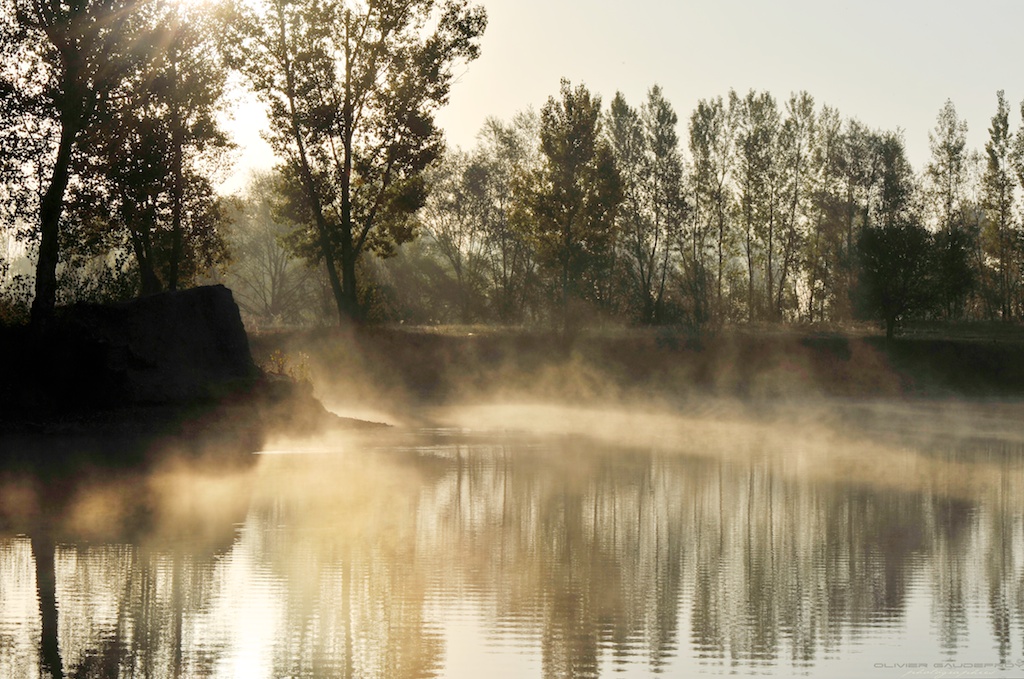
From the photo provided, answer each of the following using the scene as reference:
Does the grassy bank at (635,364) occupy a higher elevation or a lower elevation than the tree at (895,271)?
lower

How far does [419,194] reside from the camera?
4928cm

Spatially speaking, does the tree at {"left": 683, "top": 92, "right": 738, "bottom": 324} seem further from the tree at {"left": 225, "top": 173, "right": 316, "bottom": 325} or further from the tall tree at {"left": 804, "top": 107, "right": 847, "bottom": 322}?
the tree at {"left": 225, "top": 173, "right": 316, "bottom": 325}

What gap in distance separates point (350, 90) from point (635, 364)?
15.3m

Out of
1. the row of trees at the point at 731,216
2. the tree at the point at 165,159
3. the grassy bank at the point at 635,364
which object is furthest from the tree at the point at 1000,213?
the tree at the point at 165,159

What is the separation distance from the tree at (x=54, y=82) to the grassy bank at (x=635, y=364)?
14838 mm

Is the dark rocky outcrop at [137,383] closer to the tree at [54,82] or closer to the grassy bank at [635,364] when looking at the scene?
the tree at [54,82]

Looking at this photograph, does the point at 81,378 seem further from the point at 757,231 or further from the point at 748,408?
the point at 757,231

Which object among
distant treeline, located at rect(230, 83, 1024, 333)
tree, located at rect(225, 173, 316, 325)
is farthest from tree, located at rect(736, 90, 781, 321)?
tree, located at rect(225, 173, 316, 325)

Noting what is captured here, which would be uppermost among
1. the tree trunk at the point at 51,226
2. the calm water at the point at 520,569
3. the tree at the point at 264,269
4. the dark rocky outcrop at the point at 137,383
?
the tree at the point at 264,269

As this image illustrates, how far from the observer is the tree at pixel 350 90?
156ft

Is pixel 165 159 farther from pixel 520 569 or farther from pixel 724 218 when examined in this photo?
pixel 724 218

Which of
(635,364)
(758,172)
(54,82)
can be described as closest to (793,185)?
(758,172)

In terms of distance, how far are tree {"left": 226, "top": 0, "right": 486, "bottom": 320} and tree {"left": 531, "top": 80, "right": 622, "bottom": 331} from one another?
1299 centimetres

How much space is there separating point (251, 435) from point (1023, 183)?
67927 mm
